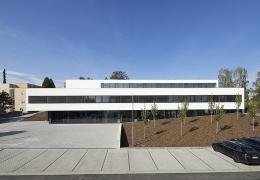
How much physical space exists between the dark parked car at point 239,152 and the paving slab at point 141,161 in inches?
215

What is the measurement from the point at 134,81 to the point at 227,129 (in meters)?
29.4

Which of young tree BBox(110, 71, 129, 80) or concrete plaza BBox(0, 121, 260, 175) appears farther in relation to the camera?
young tree BBox(110, 71, 129, 80)

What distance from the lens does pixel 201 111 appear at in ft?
157

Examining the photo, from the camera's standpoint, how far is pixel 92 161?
1659 centimetres

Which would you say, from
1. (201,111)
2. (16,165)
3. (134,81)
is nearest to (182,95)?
(201,111)

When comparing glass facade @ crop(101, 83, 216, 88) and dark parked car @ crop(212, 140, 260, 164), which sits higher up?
glass facade @ crop(101, 83, 216, 88)

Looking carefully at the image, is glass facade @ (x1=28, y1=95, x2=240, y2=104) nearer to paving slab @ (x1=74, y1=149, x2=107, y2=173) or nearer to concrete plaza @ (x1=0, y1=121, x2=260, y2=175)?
concrete plaza @ (x1=0, y1=121, x2=260, y2=175)

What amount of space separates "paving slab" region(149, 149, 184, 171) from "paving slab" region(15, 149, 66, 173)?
6782 millimetres

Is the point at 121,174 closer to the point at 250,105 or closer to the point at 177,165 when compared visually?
the point at 177,165

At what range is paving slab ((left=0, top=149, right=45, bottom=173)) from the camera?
49.9 feet

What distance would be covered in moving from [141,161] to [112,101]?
30337mm

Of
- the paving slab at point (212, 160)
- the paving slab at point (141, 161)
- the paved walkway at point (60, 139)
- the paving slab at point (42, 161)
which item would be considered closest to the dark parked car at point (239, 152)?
the paving slab at point (212, 160)

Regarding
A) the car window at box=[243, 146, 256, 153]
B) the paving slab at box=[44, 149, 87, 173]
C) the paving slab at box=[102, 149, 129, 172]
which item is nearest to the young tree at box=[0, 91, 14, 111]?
the paving slab at box=[44, 149, 87, 173]

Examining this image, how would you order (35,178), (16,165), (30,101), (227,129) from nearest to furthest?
(35,178) → (16,165) → (227,129) → (30,101)
